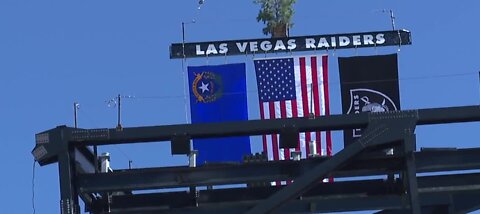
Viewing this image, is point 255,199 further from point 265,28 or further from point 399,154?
point 265,28

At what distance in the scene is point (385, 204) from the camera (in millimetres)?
14211

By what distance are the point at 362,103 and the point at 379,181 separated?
7989 mm

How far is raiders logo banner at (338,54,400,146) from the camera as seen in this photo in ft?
73.5

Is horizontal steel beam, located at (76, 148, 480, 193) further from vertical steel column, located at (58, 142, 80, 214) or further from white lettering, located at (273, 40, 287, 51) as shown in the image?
white lettering, located at (273, 40, 287, 51)

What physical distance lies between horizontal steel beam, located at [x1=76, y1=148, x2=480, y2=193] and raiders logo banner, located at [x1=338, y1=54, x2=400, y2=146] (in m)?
7.56

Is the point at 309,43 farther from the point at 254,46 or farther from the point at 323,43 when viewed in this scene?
the point at 254,46

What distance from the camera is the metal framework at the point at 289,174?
1380cm

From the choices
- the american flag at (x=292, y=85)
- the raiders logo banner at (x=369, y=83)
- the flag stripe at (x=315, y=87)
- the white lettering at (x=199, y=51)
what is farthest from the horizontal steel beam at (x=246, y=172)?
the white lettering at (x=199, y=51)

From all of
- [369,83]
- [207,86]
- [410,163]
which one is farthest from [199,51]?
[410,163]

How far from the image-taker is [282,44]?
26.3 metres

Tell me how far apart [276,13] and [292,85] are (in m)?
3.30

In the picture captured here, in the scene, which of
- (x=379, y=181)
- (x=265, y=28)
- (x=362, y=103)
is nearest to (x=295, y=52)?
(x=265, y=28)

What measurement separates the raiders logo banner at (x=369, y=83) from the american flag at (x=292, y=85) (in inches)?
27.4

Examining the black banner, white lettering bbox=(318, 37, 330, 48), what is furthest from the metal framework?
white lettering bbox=(318, 37, 330, 48)
